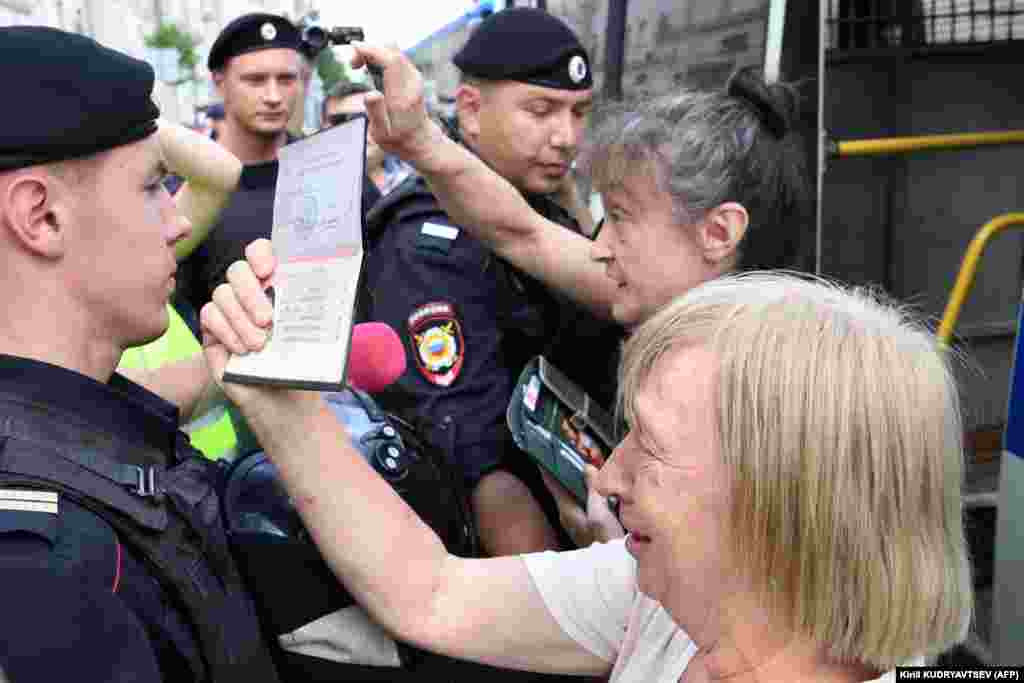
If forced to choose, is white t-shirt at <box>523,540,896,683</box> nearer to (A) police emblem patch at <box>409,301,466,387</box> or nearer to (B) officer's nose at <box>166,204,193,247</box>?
(A) police emblem patch at <box>409,301,466,387</box>

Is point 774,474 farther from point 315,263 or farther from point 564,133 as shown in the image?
point 564,133

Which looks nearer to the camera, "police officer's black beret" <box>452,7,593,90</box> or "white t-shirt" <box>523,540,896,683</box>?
"white t-shirt" <box>523,540,896,683</box>

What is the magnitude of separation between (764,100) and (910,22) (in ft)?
7.78

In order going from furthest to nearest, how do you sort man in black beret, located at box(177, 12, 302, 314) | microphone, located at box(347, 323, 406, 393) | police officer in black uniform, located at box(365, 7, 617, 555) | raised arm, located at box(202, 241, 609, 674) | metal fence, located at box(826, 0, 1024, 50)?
1. metal fence, located at box(826, 0, 1024, 50)
2. man in black beret, located at box(177, 12, 302, 314)
3. police officer in black uniform, located at box(365, 7, 617, 555)
4. microphone, located at box(347, 323, 406, 393)
5. raised arm, located at box(202, 241, 609, 674)

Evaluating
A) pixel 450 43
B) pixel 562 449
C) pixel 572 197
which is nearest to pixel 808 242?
pixel 572 197

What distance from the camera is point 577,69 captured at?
2.68 metres

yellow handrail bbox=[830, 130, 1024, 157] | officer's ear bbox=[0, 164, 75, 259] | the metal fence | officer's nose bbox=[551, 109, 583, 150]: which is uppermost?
the metal fence

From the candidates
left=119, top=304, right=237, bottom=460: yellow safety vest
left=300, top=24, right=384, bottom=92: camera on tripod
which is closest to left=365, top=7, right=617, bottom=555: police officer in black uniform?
left=119, top=304, right=237, bottom=460: yellow safety vest

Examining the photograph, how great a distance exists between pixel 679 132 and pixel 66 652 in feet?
4.75

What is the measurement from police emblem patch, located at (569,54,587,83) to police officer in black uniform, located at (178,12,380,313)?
977 mm

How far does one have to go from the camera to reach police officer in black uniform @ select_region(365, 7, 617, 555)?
214 cm

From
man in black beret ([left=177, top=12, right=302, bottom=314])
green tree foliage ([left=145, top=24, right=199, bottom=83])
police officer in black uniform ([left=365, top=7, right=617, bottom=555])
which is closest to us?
police officer in black uniform ([left=365, top=7, right=617, bottom=555])

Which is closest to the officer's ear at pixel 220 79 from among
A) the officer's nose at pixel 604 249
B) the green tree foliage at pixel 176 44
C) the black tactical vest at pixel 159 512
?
the officer's nose at pixel 604 249

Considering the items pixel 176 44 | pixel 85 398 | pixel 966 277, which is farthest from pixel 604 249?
pixel 176 44
